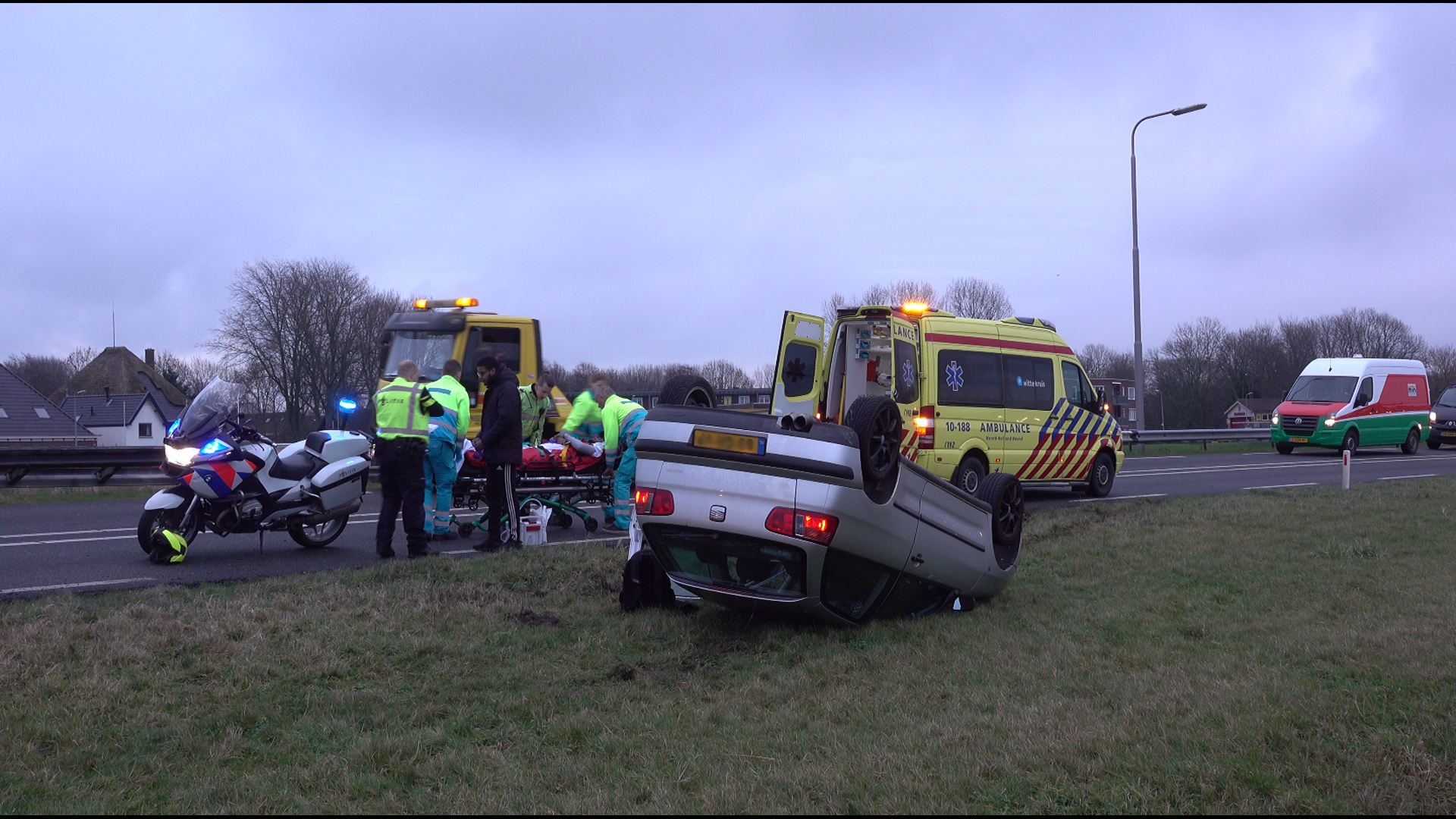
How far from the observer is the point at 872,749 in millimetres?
4016

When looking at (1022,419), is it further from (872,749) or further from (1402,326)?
(1402,326)

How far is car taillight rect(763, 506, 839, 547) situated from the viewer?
534 cm

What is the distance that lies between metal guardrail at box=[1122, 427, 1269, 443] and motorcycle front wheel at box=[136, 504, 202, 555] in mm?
19641

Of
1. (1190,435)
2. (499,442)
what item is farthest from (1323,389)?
(499,442)

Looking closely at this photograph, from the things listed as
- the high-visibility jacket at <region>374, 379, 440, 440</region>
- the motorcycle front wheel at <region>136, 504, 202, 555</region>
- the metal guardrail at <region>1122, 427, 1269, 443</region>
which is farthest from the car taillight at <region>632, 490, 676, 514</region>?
the metal guardrail at <region>1122, 427, 1269, 443</region>

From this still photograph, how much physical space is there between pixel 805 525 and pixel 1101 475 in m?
10.8

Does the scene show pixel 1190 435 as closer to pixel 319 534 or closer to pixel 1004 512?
Answer: pixel 1004 512

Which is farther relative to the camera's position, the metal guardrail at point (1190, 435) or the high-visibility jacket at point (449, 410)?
the metal guardrail at point (1190, 435)

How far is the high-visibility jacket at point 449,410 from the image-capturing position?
9.52 metres

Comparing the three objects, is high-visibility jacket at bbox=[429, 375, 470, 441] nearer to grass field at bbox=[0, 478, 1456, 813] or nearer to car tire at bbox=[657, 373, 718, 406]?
grass field at bbox=[0, 478, 1456, 813]

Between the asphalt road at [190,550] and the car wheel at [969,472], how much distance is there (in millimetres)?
1735

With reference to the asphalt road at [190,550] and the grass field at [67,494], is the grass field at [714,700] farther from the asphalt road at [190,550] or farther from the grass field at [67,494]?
the grass field at [67,494]

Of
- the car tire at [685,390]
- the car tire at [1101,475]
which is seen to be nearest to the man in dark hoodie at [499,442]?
the car tire at [685,390]

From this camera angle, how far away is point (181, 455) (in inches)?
327
